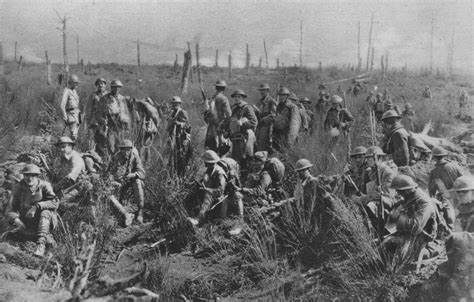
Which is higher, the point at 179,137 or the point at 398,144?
the point at 398,144

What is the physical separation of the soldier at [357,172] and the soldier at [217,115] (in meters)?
2.31

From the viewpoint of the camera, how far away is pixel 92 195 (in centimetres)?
582

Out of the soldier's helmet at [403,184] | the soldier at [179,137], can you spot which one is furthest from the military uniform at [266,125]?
the soldier's helmet at [403,184]

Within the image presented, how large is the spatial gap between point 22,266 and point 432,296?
430 centimetres

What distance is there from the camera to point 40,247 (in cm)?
536

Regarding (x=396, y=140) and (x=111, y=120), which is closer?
(x=396, y=140)

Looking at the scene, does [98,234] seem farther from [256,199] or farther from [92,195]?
[256,199]

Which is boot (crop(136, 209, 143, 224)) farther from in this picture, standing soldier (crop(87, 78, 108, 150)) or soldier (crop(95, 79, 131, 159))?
standing soldier (crop(87, 78, 108, 150))

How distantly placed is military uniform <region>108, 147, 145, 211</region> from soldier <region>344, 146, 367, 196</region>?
2.74m

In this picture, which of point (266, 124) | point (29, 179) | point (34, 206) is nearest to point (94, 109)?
point (29, 179)

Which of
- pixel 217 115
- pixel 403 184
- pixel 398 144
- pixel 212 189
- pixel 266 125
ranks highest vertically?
pixel 217 115

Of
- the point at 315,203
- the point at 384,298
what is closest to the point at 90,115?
the point at 315,203

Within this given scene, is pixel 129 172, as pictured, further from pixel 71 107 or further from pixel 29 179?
pixel 71 107

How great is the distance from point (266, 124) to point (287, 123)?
34cm
